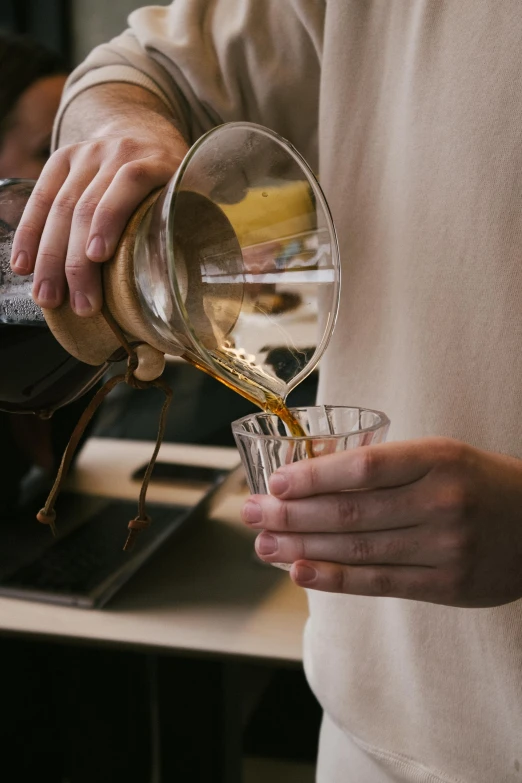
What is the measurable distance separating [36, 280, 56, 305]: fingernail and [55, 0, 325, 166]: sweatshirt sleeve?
38 centimetres

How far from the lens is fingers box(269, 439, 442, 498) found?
1.73 ft

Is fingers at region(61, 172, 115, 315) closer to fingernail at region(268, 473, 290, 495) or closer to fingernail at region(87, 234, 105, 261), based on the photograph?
fingernail at region(87, 234, 105, 261)

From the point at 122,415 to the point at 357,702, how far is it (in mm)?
1596

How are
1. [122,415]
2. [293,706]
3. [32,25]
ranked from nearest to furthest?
[293,706] < [122,415] < [32,25]

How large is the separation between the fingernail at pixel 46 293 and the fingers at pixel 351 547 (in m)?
0.22

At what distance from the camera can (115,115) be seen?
784 mm

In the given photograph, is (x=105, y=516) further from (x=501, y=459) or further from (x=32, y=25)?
(x=32, y=25)

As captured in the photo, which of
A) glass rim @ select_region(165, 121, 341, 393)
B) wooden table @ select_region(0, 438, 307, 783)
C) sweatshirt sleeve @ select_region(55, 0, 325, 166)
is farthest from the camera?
wooden table @ select_region(0, 438, 307, 783)

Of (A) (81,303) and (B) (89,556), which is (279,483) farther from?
(B) (89,556)

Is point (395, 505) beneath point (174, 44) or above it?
beneath

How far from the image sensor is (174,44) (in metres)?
0.91

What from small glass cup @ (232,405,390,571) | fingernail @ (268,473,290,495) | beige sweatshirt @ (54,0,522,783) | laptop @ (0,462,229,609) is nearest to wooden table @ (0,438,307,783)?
laptop @ (0,462,229,609)

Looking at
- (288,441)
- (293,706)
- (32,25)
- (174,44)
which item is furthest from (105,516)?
(32,25)

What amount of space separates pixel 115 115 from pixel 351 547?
0.48 m
